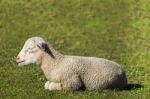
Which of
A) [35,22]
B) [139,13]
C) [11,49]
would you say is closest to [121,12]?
[139,13]

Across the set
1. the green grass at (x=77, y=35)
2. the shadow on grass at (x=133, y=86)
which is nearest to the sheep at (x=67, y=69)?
the green grass at (x=77, y=35)

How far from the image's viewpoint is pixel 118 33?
27.8 meters

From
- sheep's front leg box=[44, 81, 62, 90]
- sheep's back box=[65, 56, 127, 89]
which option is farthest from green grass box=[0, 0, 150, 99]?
sheep's back box=[65, 56, 127, 89]

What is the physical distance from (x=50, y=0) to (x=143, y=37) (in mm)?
7875

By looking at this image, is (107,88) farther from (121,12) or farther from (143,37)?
(121,12)

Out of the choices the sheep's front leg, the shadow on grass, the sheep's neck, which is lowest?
the shadow on grass

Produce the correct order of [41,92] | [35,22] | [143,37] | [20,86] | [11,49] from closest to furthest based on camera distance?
[41,92]
[20,86]
[11,49]
[143,37]
[35,22]

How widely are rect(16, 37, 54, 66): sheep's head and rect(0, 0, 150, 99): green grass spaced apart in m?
0.94

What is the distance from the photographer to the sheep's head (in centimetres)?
1541

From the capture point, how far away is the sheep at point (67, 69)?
50.6ft

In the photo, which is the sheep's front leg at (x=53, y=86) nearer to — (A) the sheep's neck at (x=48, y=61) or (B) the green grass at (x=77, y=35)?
(B) the green grass at (x=77, y=35)

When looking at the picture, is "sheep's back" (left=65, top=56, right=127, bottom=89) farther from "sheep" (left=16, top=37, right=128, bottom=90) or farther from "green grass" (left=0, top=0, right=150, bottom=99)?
"green grass" (left=0, top=0, right=150, bottom=99)

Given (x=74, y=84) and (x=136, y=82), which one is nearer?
(x=74, y=84)

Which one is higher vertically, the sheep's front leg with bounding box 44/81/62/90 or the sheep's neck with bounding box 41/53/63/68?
the sheep's neck with bounding box 41/53/63/68
